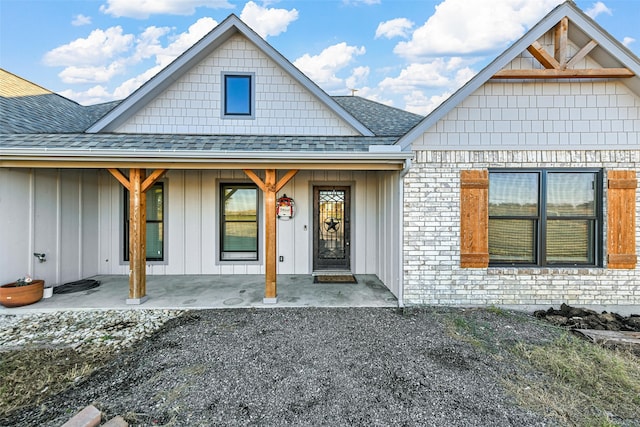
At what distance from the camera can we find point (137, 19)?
1317 centimetres

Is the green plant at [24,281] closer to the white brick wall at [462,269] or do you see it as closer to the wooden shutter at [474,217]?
the white brick wall at [462,269]

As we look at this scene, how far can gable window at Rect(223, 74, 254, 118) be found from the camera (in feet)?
23.1

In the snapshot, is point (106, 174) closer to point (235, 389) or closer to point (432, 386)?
point (235, 389)

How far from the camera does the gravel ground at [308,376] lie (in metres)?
2.51

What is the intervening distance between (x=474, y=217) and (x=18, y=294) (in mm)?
7887

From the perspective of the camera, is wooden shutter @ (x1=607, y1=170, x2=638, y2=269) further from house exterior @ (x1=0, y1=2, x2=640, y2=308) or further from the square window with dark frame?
the square window with dark frame

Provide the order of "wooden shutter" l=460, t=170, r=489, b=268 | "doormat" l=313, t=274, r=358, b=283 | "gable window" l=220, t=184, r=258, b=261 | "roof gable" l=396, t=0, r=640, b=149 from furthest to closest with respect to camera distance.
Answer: "gable window" l=220, t=184, r=258, b=261 < "doormat" l=313, t=274, r=358, b=283 < "wooden shutter" l=460, t=170, r=489, b=268 < "roof gable" l=396, t=0, r=640, b=149

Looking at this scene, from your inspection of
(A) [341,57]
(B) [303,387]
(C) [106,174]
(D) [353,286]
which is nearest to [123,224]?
(C) [106,174]

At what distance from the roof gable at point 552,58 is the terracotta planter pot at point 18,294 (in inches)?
271

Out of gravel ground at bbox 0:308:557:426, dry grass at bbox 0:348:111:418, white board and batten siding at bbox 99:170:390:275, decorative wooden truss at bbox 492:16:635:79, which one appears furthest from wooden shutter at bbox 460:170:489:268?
dry grass at bbox 0:348:111:418

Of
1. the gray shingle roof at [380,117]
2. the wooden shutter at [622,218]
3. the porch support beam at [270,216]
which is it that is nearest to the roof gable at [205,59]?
the gray shingle roof at [380,117]

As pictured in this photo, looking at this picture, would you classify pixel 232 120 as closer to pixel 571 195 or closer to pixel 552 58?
pixel 552 58

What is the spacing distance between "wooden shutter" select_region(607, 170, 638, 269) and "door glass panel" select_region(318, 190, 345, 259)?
4984 mm

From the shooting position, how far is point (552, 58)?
4785 millimetres
